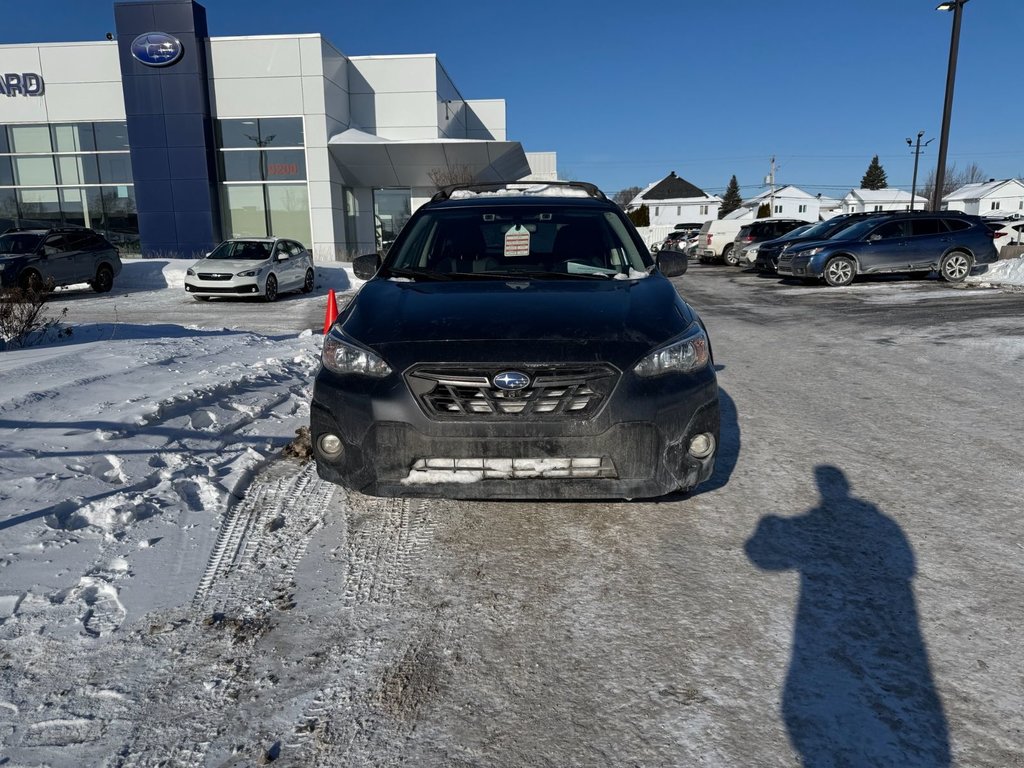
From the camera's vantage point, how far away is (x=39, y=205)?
28.2m

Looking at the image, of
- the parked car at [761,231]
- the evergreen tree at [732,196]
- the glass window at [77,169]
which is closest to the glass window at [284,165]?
the glass window at [77,169]

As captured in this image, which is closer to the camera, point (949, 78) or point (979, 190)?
point (949, 78)

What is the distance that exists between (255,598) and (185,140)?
28.5 metres

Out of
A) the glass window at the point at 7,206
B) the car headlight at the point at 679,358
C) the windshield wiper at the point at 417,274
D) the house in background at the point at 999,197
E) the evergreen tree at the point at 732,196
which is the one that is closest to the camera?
the car headlight at the point at 679,358

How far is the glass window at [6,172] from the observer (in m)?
28.1

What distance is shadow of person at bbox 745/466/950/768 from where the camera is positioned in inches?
81.3

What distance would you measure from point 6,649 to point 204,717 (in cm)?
90

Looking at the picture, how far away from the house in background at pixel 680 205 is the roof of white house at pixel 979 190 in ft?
120

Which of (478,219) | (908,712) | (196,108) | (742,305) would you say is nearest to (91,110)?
(196,108)

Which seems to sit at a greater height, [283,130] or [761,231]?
[283,130]

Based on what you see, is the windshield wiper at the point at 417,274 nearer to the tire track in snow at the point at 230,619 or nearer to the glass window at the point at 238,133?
the tire track in snow at the point at 230,619

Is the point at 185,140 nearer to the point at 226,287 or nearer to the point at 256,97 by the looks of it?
the point at 256,97

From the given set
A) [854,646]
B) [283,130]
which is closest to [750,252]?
[283,130]

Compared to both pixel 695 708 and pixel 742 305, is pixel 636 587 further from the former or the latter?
pixel 742 305
